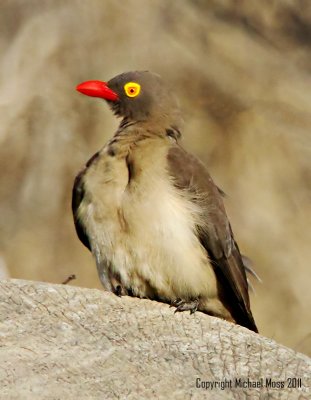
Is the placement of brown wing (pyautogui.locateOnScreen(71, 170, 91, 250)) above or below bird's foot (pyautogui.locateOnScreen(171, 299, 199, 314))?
above

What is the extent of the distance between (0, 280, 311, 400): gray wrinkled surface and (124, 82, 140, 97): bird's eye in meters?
2.28

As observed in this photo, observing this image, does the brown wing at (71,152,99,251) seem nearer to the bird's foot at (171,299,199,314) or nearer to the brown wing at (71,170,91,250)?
the brown wing at (71,170,91,250)

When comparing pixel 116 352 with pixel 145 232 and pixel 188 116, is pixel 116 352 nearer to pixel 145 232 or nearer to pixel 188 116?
pixel 145 232

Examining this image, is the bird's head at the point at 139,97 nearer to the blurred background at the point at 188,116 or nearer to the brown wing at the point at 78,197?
the brown wing at the point at 78,197

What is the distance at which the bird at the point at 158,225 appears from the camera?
774 cm

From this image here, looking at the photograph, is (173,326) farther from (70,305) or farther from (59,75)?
(59,75)

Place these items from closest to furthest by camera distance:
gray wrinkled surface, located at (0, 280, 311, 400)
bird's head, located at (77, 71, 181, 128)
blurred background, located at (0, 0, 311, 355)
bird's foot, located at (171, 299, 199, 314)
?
1. gray wrinkled surface, located at (0, 280, 311, 400)
2. bird's foot, located at (171, 299, 199, 314)
3. bird's head, located at (77, 71, 181, 128)
4. blurred background, located at (0, 0, 311, 355)

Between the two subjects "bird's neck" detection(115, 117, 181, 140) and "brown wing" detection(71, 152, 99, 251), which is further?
"bird's neck" detection(115, 117, 181, 140)

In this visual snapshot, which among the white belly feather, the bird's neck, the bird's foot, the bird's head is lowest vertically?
the bird's foot

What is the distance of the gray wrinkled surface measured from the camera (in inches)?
219

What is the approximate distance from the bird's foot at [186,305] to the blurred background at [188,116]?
255 centimetres

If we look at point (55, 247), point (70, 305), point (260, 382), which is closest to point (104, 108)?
point (55, 247)

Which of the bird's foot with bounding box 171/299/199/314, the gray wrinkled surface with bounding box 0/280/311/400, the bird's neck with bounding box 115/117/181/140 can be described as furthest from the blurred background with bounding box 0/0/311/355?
the gray wrinkled surface with bounding box 0/280/311/400

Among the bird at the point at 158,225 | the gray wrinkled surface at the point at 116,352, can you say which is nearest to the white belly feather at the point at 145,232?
the bird at the point at 158,225
